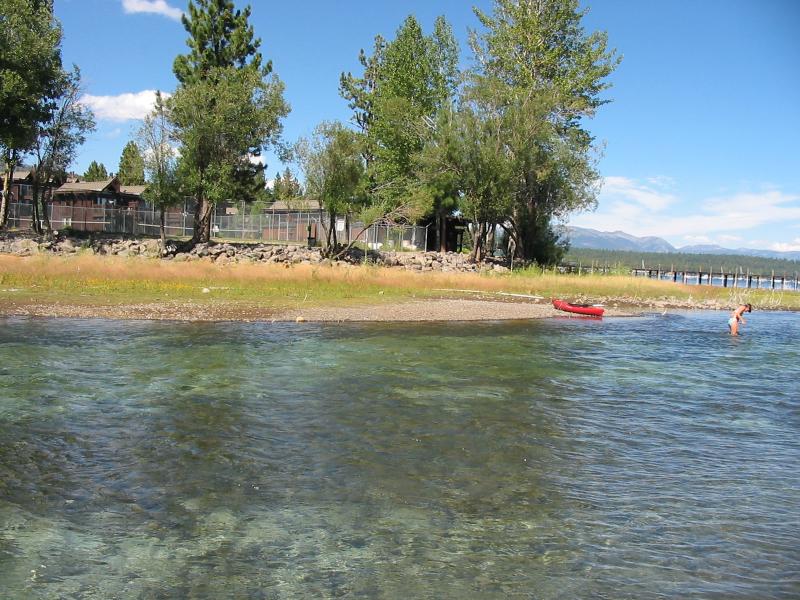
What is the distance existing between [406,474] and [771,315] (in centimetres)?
3806

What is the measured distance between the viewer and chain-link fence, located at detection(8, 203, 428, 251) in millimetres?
66375

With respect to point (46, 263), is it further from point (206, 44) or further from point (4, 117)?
point (206, 44)

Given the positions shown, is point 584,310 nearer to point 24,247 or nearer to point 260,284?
point 260,284

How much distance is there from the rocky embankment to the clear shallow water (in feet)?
96.3

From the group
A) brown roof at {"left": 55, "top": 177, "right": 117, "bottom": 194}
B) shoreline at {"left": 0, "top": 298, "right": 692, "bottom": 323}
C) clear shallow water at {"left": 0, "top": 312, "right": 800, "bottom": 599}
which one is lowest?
clear shallow water at {"left": 0, "top": 312, "right": 800, "bottom": 599}

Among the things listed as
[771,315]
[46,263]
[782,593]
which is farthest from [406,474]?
[771,315]

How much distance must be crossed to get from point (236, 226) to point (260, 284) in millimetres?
39297

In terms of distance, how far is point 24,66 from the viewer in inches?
1876

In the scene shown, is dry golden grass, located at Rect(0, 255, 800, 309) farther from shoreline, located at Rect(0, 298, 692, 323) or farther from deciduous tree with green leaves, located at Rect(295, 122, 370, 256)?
deciduous tree with green leaves, located at Rect(295, 122, 370, 256)

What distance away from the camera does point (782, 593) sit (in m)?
→ 7.20

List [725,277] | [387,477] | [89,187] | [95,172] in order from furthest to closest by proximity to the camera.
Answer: [95,172], [89,187], [725,277], [387,477]

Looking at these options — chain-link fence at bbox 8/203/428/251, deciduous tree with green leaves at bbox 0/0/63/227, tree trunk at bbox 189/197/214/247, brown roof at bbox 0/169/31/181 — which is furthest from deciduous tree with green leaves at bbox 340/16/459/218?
brown roof at bbox 0/169/31/181

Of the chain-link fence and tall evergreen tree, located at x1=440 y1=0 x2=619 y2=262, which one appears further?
the chain-link fence

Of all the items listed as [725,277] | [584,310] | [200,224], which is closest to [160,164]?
[200,224]
